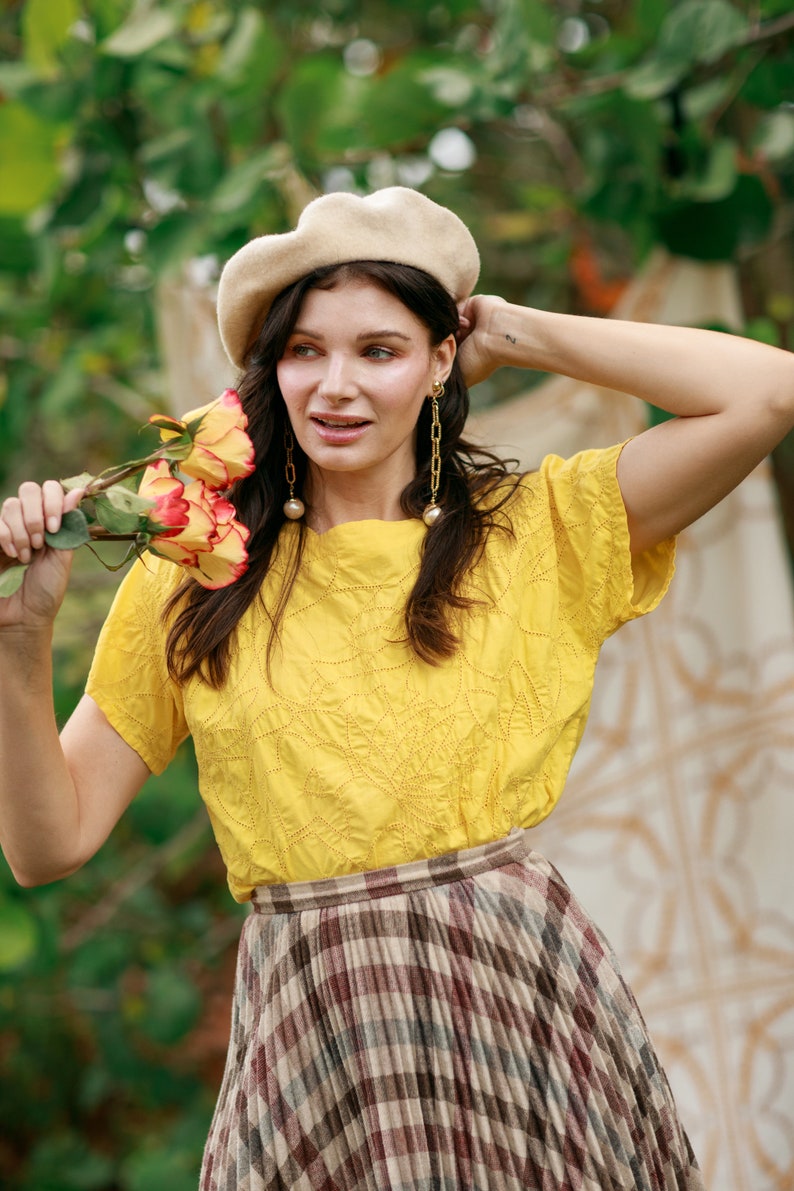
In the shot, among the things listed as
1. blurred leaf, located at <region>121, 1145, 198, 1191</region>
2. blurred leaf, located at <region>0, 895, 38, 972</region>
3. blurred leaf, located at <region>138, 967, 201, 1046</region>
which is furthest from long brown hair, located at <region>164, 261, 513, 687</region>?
blurred leaf, located at <region>121, 1145, 198, 1191</region>

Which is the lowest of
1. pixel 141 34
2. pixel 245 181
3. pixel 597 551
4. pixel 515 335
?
pixel 597 551

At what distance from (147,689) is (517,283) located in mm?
2384

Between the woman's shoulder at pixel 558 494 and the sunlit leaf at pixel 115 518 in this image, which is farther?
the woman's shoulder at pixel 558 494

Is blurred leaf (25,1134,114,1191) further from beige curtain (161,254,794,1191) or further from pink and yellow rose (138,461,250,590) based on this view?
pink and yellow rose (138,461,250,590)

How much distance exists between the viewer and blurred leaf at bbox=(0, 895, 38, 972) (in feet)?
8.05

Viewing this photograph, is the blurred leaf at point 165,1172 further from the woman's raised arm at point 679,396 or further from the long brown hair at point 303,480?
the woman's raised arm at point 679,396

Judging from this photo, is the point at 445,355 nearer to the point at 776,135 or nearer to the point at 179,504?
the point at 179,504

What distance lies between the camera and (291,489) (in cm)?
134

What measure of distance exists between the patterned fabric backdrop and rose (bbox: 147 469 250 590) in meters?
1.17

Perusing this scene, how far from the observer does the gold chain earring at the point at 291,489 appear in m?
1.32

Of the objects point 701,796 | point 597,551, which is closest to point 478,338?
point 597,551

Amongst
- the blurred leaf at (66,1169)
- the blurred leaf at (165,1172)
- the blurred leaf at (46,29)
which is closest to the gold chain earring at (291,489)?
the blurred leaf at (46,29)

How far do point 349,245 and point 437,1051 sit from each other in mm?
689

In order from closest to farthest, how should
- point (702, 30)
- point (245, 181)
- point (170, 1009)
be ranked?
point (702, 30)
point (245, 181)
point (170, 1009)
